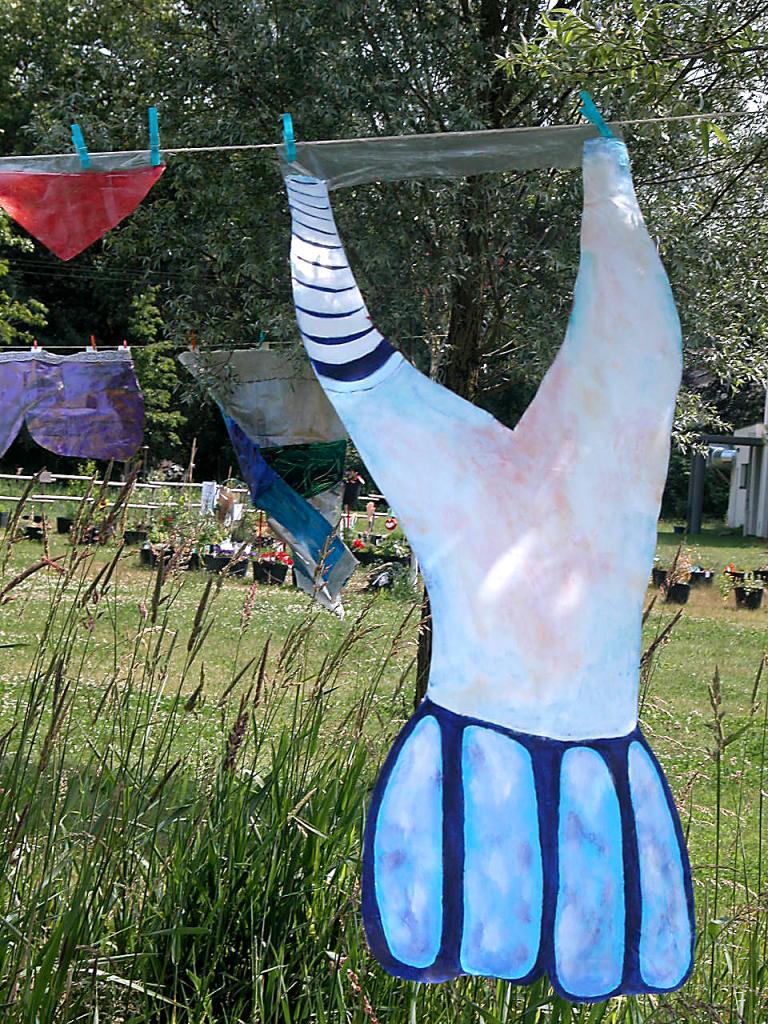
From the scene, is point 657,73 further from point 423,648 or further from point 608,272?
point 423,648

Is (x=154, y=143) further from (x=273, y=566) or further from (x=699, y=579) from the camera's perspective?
(x=699, y=579)

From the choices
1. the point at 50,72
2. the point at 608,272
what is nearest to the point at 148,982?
the point at 608,272

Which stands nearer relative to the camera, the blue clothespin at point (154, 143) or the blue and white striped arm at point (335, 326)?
the blue and white striped arm at point (335, 326)

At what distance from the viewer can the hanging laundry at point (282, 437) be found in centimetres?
415

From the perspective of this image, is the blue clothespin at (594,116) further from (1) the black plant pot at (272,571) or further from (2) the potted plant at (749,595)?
(2) the potted plant at (749,595)

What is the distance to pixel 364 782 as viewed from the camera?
2322 millimetres

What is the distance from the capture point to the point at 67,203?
224 centimetres

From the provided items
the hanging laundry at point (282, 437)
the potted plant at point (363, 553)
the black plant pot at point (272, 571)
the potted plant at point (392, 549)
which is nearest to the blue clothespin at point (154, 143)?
the hanging laundry at point (282, 437)

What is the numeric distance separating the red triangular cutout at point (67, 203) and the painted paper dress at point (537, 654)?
64 centimetres

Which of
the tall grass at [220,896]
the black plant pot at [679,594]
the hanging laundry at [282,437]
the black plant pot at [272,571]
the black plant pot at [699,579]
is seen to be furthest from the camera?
the black plant pot at [699,579]

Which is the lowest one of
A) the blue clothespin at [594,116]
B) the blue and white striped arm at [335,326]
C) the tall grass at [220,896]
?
the tall grass at [220,896]

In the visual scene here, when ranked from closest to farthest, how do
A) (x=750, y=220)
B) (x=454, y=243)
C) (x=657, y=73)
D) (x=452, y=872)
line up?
(x=452, y=872) → (x=657, y=73) → (x=454, y=243) → (x=750, y=220)

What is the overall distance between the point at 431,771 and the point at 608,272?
2.82 ft

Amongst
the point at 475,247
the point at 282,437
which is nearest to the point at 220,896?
the point at 475,247
